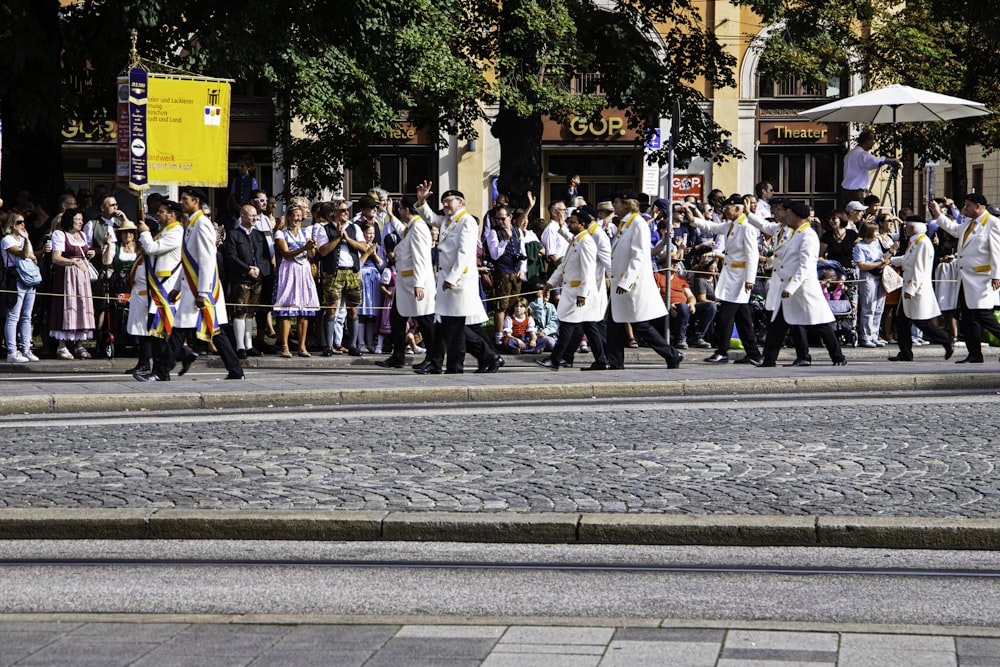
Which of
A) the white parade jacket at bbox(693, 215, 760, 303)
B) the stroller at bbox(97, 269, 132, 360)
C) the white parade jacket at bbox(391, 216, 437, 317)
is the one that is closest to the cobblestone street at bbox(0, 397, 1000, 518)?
the white parade jacket at bbox(391, 216, 437, 317)

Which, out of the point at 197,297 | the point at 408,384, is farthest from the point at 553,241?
the point at 197,297

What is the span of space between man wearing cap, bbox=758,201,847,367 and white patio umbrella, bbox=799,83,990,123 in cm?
634

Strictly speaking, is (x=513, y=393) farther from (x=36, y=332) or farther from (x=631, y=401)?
(x=36, y=332)

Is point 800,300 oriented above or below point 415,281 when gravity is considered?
below

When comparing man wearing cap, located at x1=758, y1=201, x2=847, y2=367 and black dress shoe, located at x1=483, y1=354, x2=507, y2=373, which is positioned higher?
man wearing cap, located at x1=758, y1=201, x2=847, y2=367

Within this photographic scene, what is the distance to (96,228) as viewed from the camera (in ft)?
60.3

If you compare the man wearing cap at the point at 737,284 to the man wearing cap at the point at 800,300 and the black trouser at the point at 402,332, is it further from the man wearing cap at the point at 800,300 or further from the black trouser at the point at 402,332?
the black trouser at the point at 402,332

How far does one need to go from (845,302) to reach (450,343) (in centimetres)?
→ 643

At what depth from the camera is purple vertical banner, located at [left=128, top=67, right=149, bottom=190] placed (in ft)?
57.9

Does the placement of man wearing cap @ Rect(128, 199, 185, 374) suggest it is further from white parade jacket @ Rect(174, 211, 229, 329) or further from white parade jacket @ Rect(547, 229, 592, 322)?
white parade jacket @ Rect(547, 229, 592, 322)

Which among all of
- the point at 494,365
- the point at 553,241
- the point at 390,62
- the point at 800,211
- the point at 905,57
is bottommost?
the point at 494,365

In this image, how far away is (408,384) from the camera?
47.7ft

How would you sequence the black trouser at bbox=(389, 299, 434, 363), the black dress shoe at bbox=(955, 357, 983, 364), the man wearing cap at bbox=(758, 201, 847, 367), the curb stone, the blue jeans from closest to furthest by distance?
the curb stone → the black trouser at bbox=(389, 299, 434, 363) → the man wearing cap at bbox=(758, 201, 847, 367) → the black dress shoe at bbox=(955, 357, 983, 364) → the blue jeans

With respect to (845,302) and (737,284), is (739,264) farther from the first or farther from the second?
(845,302)
